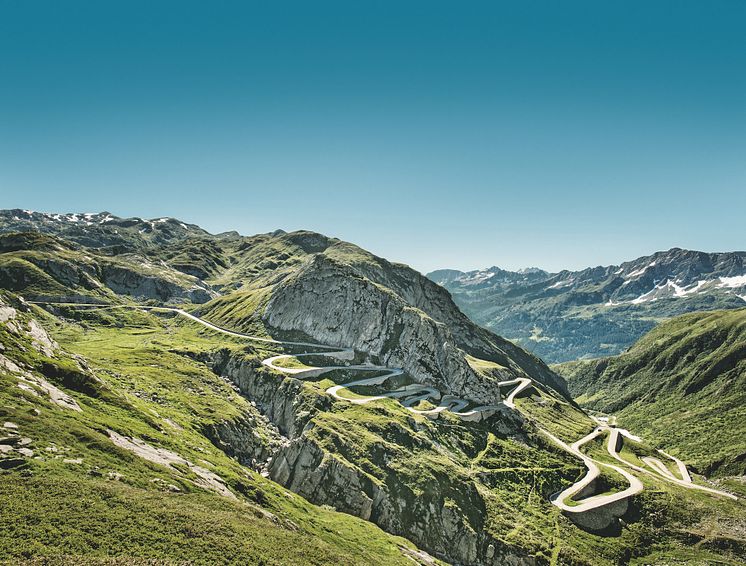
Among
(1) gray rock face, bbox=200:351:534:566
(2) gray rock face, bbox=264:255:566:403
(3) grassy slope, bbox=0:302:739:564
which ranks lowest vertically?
(1) gray rock face, bbox=200:351:534:566

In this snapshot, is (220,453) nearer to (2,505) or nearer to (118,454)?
(118,454)

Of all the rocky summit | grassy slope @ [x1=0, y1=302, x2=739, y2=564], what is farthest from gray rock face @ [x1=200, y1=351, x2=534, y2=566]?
grassy slope @ [x1=0, y1=302, x2=739, y2=564]

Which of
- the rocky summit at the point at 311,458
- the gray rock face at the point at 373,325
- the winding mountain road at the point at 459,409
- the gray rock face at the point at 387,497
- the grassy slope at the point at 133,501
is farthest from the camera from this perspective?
the gray rock face at the point at 373,325

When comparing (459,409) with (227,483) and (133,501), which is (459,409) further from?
(133,501)

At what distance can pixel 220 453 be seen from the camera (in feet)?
253

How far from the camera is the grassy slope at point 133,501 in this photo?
35.0 metres

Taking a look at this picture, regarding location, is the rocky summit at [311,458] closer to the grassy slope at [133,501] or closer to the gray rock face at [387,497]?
the grassy slope at [133,501]

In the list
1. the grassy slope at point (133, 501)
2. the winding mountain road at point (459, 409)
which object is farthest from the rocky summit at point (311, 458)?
the winding mountain road at point (459, 409)

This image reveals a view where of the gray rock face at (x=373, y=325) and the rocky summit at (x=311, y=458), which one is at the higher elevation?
the gray rock face at (x=373, y=325)

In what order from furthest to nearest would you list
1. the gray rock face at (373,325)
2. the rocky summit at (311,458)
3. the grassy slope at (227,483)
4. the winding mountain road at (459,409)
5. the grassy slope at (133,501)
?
the gray rock face at (373,325), the winding mountain road at (459,409), the rocky summit at (311,458), the grassy slope at (227,483), the grassy slope at (133,501)

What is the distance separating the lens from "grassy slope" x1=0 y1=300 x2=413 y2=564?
3500cm

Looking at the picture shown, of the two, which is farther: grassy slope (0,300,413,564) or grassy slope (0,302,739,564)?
grassy slope (0,302,739,564)

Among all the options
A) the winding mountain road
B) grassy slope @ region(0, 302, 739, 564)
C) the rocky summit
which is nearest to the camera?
grassy slope @ region(0, 302, 739, 564)

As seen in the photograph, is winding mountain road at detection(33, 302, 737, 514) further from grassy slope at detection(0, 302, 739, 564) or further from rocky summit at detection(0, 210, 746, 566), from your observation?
grassy slope at detection(0, 302, 739, 564)
